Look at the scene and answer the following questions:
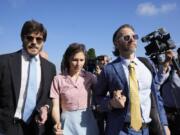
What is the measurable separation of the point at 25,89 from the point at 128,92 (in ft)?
3.84

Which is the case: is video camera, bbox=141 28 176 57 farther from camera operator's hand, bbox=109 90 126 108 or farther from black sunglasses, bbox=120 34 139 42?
camera operator's hand, bbox=109 90 126 108

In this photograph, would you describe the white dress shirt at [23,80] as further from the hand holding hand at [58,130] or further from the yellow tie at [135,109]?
the yellow tie at [135,109]

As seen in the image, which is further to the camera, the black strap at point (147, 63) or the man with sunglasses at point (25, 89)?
the black strap at point (147, 63)

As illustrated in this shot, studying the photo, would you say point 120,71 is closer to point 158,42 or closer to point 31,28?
point 158,42

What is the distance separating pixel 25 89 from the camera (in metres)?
4.11

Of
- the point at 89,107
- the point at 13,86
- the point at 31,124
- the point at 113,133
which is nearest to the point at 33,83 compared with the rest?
the point at 13,86

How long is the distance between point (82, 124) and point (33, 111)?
24.1 inches

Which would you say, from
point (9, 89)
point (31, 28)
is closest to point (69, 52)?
point (31, 28)

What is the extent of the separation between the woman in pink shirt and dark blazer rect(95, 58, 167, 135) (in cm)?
20

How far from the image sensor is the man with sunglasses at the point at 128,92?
13.1 feet

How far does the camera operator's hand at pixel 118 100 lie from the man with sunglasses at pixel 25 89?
79 centimetres

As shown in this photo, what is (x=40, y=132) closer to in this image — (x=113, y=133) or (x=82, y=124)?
(x=82, y=124)

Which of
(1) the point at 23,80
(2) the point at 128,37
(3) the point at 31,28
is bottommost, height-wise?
(1) the point at 23,80

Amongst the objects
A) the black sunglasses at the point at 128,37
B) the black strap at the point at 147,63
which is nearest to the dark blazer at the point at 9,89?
the black sunglasses at the point at 128,37
